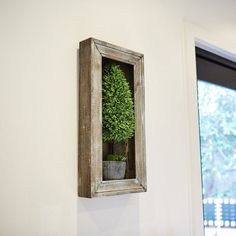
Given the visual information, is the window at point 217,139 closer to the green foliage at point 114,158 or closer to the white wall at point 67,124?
the white wall at point 67,124

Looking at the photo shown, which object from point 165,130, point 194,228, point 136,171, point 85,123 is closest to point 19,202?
point 85,123

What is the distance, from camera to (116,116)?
43.9 inches

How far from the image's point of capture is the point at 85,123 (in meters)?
1.06

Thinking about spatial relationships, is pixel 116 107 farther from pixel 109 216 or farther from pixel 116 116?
pixel 109 216

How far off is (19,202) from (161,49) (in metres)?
0.90

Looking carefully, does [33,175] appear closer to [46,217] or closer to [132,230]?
[46,217]

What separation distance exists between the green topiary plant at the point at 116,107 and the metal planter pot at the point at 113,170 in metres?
0.08

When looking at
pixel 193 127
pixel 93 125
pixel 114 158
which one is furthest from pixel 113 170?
pixel 193 127

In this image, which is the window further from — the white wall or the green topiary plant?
the green topiary plant

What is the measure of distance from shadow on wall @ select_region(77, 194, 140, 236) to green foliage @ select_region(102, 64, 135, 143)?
0.73ft

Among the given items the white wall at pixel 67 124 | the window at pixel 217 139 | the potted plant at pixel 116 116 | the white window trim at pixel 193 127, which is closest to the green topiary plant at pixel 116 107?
the potted plant at pixel 116 116

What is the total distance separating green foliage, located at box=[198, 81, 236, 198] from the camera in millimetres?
1868

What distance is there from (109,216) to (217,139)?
105 cm

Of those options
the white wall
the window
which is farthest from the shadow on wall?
the window
